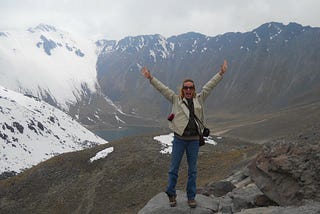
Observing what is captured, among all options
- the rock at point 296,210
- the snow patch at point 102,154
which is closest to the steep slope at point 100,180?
the snow patch at point 102,154

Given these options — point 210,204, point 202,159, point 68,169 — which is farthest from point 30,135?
point 210,204

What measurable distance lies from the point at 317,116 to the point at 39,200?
508 feet

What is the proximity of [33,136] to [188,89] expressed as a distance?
13263 centimetres

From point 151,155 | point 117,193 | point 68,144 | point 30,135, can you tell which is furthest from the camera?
point 68,144

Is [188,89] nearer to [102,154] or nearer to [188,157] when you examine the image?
[188,157]

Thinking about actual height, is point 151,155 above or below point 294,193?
below

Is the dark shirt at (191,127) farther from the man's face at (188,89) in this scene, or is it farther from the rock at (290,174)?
the rock at (290,174)

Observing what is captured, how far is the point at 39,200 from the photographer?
174ft

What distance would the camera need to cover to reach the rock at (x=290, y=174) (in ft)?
43.3

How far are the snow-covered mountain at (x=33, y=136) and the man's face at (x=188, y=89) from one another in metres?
103

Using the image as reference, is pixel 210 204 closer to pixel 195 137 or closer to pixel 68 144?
pixel 195 137

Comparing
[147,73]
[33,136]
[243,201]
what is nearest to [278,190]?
[243,201]

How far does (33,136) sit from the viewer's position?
139500 mm

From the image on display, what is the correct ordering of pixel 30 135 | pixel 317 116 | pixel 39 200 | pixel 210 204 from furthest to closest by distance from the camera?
pixel 317 116 < pixel 30 135 < pixel 39 200 < pixel 210 204
